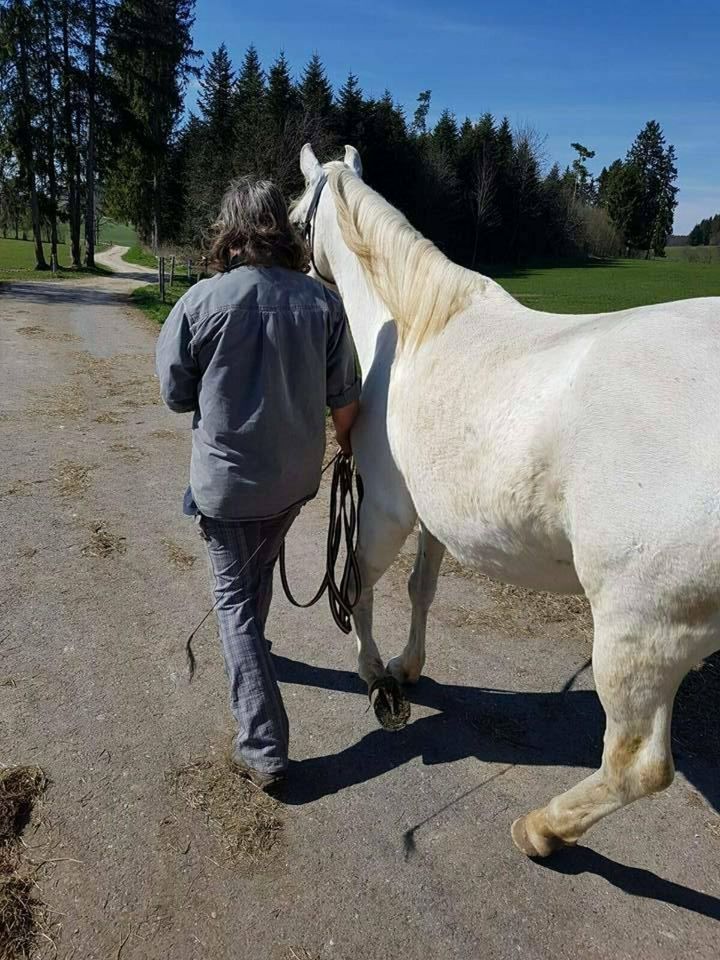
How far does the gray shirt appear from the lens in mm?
2021

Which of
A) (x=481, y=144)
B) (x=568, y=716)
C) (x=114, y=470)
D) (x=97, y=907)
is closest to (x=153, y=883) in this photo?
(x=97, y=907)

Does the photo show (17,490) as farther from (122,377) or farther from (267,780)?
(122,377)

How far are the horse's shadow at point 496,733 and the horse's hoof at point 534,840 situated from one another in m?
0.42

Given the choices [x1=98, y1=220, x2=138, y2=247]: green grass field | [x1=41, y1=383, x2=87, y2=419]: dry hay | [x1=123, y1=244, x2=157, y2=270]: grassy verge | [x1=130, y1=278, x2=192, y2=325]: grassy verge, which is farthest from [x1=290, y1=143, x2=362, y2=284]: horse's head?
[x1=98, y1=220, x2=138, y2=247]: green grass field

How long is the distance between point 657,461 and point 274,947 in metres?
1.60

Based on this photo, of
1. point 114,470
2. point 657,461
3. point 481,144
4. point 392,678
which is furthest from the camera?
point 481,144

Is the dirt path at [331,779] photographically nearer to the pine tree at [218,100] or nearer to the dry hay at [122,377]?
the dry hay at [122,377]

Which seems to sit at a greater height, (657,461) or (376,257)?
(376,257)

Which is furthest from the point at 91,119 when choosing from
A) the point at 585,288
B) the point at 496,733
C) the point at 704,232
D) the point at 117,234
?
the point at 704,232

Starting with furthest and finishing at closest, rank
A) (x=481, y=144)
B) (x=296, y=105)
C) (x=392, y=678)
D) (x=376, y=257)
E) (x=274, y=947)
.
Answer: (x=481, y=144) → (x=296, y=105) → (x=392, y=678) → (x=376, y=257) → (x=274, y=947)

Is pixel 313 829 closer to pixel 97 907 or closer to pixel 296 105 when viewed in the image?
pixel 97 907

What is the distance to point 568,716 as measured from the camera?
2.82 m

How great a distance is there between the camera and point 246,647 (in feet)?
7.61

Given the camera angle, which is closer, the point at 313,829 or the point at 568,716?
the point at 313,829
